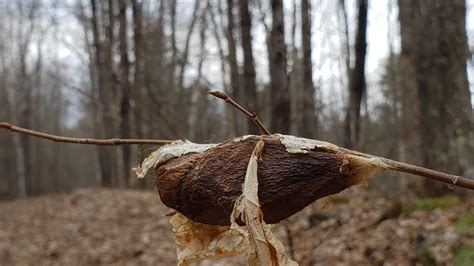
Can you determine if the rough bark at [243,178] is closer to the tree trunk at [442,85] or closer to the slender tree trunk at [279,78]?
the slender tree trunk at [279,78]

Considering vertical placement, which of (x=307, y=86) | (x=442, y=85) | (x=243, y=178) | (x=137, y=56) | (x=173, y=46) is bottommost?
(x=243, y=178)

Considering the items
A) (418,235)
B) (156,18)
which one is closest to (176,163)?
(418,235)

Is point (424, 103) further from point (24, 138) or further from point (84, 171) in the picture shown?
point (84, 171)

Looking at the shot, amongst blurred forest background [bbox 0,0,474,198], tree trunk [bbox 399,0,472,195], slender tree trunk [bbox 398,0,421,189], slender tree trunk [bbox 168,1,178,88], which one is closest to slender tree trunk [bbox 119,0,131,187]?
blurred forest background [bbox 0,0,474,198]

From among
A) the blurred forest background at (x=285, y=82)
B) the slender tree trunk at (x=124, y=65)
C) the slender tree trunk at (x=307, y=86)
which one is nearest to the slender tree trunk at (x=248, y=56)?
the blurred forest background at (x=285, y=82)

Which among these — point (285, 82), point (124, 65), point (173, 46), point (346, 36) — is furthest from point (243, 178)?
point (173, 46)

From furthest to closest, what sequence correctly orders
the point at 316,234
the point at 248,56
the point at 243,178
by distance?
1. the point at 316,234
2. the point at 248,56
3. the point at 243,178

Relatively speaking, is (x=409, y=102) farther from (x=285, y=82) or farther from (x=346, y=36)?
(x=346, y=36)
